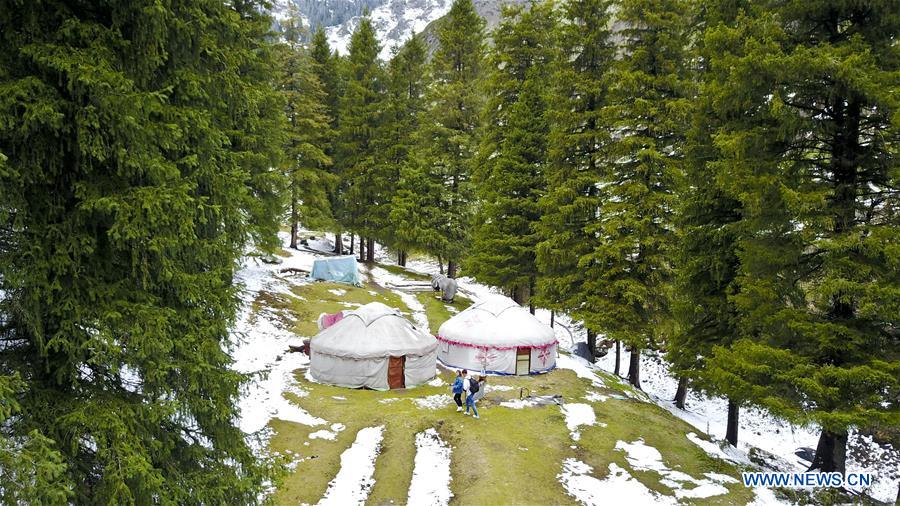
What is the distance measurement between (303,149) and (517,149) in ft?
48.9

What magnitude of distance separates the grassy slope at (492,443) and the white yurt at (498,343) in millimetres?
1163

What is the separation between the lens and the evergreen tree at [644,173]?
18.0 m

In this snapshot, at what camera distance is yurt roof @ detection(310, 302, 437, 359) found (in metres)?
17.3

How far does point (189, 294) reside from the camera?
6.07 meters

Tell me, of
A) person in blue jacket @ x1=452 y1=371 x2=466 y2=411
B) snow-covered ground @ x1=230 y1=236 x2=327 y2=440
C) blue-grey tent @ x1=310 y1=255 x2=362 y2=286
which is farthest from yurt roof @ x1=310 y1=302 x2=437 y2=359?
blue-grey tent @ x1=310 y1=255 x2=362 y2=286

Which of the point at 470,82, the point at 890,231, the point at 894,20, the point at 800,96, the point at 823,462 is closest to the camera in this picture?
the point at 890,231

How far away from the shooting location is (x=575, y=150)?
21625mm

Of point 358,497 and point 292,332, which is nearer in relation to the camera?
point 358,497

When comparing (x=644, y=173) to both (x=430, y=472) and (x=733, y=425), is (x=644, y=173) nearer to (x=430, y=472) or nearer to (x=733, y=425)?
(x=733, y=425)

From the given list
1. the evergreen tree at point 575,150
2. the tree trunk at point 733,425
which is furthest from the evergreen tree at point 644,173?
the tree trunk at point 733,425

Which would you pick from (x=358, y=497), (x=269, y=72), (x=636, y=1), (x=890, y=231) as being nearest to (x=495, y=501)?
(x=358, y=497)

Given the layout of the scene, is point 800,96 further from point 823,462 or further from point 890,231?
point 823,462

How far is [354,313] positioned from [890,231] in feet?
50.5

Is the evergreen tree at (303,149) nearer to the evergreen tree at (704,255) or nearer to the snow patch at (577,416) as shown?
the snow patch at (577,416)
